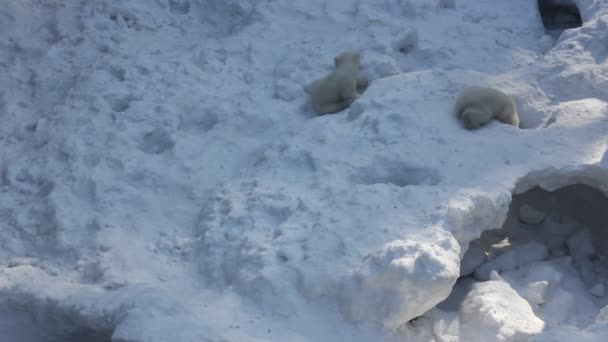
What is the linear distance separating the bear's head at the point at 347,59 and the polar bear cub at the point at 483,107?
29.1 inches

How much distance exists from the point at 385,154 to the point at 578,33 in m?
1.77

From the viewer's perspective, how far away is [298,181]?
10.9 ft

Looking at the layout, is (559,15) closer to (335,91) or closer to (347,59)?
(347,59)

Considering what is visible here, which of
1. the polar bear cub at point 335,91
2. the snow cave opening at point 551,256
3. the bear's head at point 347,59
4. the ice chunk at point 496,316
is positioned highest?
the bear's head at point 347,59

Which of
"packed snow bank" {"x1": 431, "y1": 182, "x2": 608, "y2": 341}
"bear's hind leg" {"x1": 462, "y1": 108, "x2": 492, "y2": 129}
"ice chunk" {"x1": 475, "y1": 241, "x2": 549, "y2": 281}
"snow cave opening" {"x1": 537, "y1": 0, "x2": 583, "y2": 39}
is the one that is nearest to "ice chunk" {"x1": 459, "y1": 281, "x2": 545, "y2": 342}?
"packed snow bank" {"x1": 431, "y1": 182, "x2": 608, "y2": 341}

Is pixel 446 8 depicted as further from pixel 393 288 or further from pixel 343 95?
Answer: pixel 393 288

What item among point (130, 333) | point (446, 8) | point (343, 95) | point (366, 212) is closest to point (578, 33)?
point (446, 8)

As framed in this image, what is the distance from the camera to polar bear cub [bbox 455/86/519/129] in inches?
136

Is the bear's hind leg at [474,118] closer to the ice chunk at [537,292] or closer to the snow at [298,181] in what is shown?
the snow at [298,181]

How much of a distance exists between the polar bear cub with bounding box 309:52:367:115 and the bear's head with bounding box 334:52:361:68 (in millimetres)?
93

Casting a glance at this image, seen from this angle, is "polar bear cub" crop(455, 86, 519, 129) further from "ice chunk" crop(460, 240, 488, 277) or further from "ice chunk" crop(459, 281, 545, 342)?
"ice chunk" crop(459, 281, 545, 342)

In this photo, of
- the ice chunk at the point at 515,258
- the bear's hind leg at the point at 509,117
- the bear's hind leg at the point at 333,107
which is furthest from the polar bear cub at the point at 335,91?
the ice chunk at the point at 515,258

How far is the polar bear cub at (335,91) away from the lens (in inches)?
151

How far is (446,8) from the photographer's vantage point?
482 centimetres
